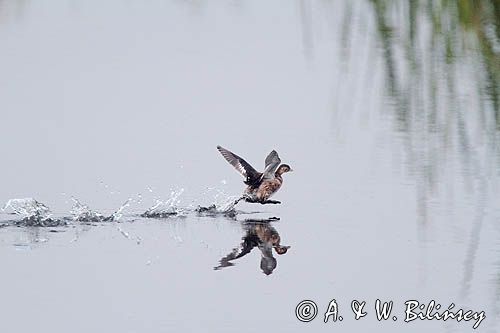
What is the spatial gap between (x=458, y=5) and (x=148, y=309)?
4859mm

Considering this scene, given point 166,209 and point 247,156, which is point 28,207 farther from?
point 247,156

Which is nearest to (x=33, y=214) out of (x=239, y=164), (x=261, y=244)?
(x=261, y=244)

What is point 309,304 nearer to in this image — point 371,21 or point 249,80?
A: point 249,80

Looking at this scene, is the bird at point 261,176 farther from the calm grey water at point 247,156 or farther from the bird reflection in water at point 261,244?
the bird reflection in water at point 261,244

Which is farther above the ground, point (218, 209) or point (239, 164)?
point (239, 164)

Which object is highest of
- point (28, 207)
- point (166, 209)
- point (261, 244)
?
point (28, 207)

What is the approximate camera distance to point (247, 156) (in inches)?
330

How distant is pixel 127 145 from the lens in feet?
27.4

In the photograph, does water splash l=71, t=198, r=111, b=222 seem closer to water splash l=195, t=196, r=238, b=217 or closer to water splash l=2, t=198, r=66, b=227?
water splash l=2, t=198, r=66, b=227

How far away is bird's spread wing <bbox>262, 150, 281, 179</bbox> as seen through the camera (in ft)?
26.0

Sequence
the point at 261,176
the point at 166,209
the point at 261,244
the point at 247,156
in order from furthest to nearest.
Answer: the point at 247,156 → the point at 261,176 → the point at 166,209 → the point at 261,244

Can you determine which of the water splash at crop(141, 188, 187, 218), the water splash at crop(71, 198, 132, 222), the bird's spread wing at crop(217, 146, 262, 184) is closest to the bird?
the bird's spread wing at crop(217, 146, 262, 184)

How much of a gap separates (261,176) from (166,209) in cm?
60

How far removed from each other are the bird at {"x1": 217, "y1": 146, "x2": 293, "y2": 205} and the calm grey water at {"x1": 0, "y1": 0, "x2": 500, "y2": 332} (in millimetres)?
78
